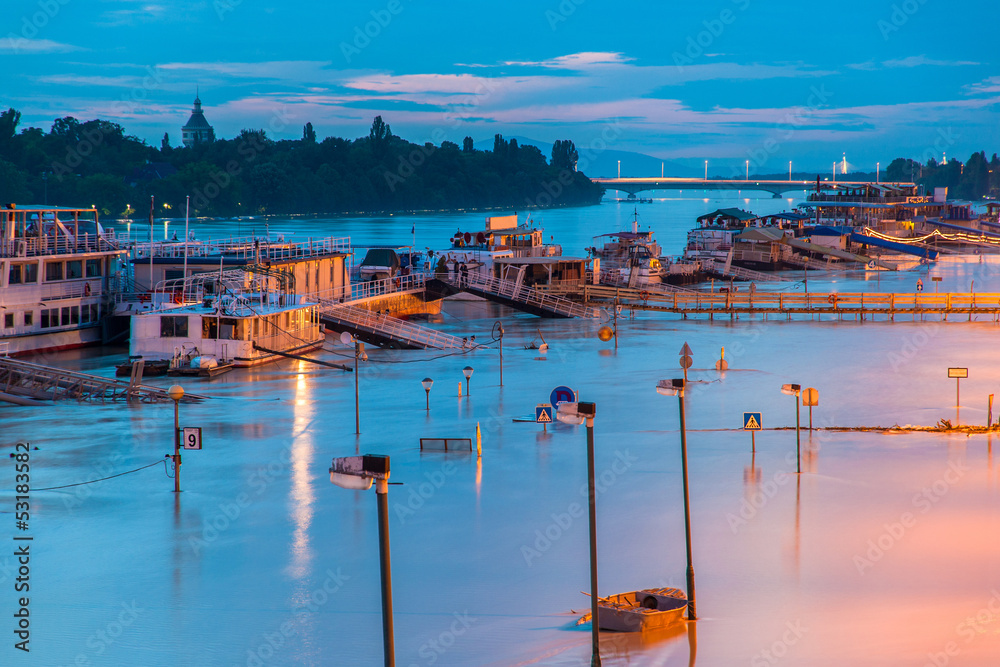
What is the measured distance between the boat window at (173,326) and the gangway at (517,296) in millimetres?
21538

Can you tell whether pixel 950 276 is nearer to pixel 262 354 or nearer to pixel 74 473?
pixel 262 354

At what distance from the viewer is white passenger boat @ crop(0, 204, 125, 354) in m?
44.7

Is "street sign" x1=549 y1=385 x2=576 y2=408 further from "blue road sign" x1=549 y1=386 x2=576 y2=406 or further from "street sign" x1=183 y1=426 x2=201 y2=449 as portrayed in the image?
"street sign" x1=183 y1=426 x2=201 y2=449

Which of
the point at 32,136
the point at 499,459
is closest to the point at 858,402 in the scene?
the point at 499,459

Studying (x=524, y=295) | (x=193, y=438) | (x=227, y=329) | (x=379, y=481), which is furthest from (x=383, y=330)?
(x=379, y=481)

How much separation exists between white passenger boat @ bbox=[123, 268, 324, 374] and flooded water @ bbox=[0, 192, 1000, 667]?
3279 mm

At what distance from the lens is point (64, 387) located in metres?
34.9

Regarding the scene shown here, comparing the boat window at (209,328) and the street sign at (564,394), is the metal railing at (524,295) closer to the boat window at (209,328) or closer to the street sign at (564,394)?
the boat window at (209,328)

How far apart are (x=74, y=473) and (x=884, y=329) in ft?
136

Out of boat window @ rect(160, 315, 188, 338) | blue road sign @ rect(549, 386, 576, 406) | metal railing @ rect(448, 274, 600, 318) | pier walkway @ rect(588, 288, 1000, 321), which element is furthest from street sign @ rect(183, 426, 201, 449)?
pier walkway @ rect(588, 288, 1000, 321)

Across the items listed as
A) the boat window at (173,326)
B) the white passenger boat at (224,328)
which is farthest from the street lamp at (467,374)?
the boat window at (173,326)

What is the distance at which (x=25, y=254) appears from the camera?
45500 millimetres

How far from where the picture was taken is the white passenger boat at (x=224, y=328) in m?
41.0

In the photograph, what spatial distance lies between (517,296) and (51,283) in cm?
2406
